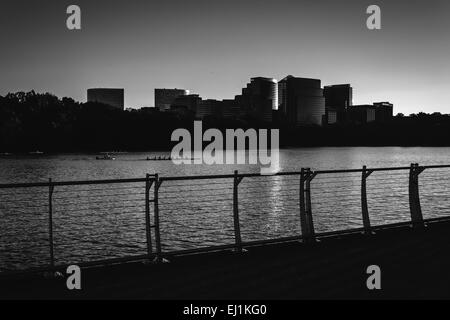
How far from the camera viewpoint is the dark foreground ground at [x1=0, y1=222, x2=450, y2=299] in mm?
5730

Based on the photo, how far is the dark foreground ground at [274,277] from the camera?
18.8 ft

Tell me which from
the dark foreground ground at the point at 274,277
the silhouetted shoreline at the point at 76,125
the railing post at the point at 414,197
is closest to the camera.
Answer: the dark foreground ground at the point at 274,277

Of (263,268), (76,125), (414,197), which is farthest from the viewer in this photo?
(76,125)

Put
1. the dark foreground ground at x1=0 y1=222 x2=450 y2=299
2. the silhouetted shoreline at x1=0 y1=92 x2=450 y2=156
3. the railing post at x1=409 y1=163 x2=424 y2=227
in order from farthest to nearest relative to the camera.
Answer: the silhouetted shoreline at x1=0 y1=92 x2=450 y2=156 → the railing post at x1=409 y1=163 x2=424 y2=227 → the dark foreground ground at x1=0 y1=222 x2=450 y2=299

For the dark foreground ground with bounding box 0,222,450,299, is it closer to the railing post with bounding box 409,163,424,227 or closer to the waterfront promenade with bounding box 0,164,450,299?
the waterfront promenade with bounding box 0,164,450,299

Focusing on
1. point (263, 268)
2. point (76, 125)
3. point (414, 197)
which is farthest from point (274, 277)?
point (76, 125)

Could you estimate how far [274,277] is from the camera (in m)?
6.43

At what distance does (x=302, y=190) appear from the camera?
28.9 feet

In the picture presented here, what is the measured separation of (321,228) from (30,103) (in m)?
170

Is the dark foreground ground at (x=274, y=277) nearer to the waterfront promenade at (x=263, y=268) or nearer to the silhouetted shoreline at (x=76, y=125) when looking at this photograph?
the waterfront promenade at (x=263, y=268)

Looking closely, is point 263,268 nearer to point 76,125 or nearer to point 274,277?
point 274,277

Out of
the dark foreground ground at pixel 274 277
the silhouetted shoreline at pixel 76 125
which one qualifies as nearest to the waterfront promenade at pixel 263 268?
the dark foreground ground at pixel 274 277

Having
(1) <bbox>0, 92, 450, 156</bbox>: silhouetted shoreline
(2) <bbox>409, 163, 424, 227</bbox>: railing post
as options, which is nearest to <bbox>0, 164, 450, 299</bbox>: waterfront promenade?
(2) <bbox>409, 163, 424, 227</bbox>: railing post

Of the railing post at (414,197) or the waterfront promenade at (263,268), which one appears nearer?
the waterfront promenade at (263,268)
